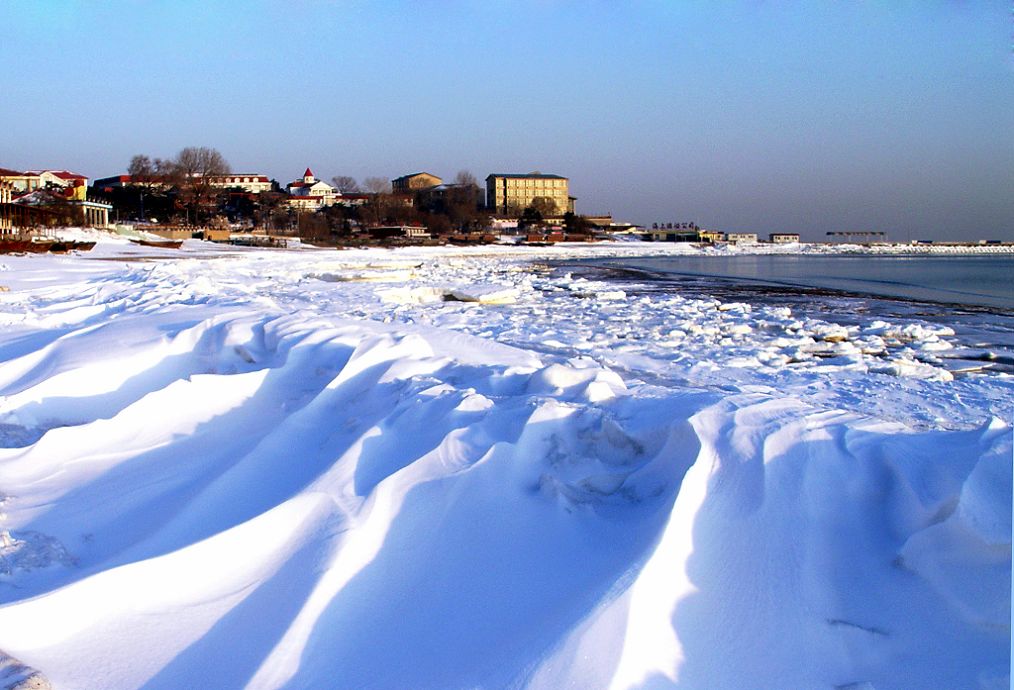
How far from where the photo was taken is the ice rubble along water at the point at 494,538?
1857mm

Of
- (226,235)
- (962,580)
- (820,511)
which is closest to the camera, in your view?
(962,580)

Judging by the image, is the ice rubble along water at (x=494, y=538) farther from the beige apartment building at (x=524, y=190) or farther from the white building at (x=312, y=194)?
the beige apartment building at (x=524, y=190)

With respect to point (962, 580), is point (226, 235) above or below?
above

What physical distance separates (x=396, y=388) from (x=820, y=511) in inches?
83.1

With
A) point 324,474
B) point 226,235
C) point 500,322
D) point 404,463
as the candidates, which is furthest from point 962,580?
point 226,235

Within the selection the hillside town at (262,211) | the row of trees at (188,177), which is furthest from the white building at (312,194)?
the row of trees at (188,177)

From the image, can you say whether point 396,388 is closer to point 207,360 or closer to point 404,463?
point 404,463

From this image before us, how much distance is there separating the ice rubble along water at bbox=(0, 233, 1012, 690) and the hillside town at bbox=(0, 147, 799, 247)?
108 feet

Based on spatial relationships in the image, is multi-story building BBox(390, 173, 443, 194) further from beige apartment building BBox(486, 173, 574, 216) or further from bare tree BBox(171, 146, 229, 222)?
bare tree BBox(171, 146, 229, 222)

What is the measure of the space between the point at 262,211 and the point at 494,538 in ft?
221

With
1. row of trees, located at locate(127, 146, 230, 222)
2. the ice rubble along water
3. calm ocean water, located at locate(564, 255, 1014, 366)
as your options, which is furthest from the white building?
the ice rubble along water

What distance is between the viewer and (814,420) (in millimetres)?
2873

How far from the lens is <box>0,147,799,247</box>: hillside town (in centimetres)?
4541

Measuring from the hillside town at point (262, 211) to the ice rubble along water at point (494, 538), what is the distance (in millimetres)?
32933
